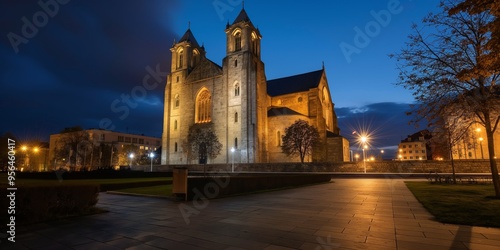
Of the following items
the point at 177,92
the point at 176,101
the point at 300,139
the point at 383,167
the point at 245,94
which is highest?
the point at 177,92

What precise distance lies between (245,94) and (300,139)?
1289 centimetres

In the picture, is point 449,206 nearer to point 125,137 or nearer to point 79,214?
point 79,214

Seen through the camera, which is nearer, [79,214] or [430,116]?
[79,214]

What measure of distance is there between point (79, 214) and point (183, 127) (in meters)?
47.8

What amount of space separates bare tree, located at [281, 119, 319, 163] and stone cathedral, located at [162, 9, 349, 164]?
322cm

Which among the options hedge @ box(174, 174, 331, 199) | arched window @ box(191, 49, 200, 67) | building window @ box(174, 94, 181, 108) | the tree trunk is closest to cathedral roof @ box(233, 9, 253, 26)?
arched window @ box(191, 49, 200, 67)

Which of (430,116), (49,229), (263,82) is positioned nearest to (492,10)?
(430,116)

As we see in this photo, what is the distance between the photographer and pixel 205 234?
5.79 m

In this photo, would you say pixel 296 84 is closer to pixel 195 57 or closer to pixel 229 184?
pixel 195 57

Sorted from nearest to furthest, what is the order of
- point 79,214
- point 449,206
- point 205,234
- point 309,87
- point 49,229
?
point 205,234 < point 49,229 < point 79,214 < point 449,206 < point 309,87

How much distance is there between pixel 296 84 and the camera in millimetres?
61406

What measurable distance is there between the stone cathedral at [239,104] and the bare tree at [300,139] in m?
3.22

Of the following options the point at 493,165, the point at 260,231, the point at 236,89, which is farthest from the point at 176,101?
the point at 260,231

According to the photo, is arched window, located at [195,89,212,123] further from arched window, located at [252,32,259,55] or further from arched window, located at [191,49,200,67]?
arched window, located at [252,32,259,55]
